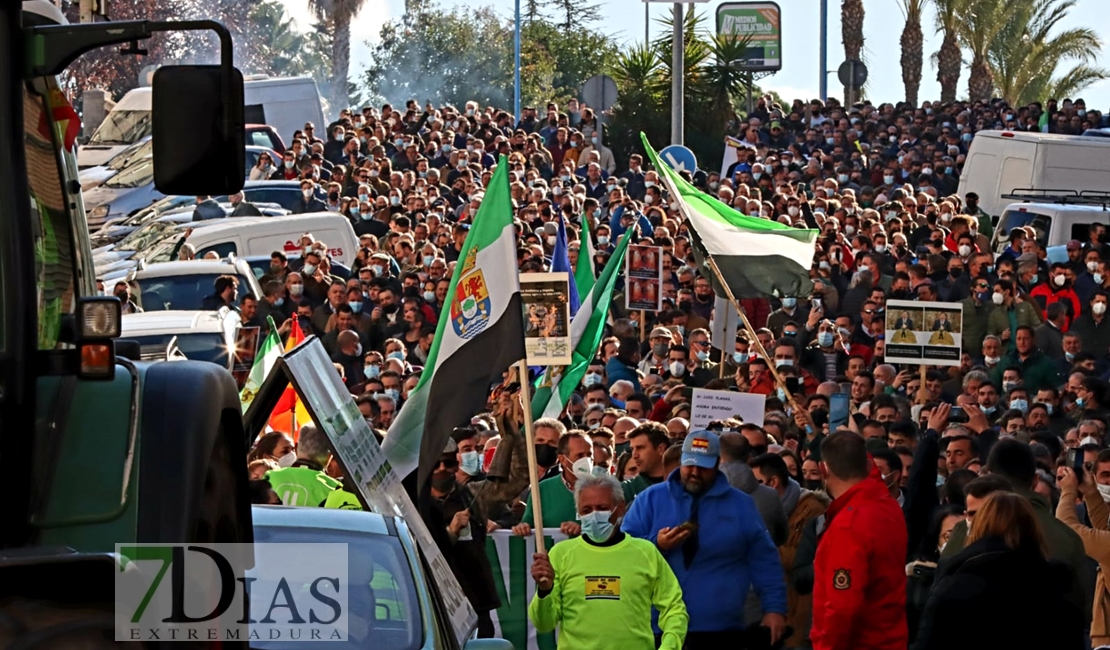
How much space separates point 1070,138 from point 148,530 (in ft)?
79.2

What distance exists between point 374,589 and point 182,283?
13064 millimetres

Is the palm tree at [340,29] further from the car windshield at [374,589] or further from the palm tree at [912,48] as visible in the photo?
the car windshield at [374,589]

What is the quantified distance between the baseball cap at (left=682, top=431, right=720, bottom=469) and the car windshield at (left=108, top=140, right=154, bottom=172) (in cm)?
2065

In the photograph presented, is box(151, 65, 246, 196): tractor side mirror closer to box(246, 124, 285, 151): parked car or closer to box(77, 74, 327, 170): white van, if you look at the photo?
box(246, 124, 285, 151): parked car

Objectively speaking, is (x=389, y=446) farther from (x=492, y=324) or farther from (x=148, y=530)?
(x=148, y=530)

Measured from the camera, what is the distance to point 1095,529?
33.4 ft

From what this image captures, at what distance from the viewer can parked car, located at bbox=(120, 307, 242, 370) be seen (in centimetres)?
1603

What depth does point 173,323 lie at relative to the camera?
16.5 m

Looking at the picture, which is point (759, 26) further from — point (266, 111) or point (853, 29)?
point (266, 111)

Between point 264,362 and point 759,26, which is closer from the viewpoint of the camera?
point 264,362

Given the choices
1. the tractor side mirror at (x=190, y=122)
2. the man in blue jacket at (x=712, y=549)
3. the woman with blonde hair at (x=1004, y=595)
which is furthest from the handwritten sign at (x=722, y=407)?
the tractor side mirror at (x=190, y=122)

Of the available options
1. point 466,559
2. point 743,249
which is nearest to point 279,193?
point 743,249

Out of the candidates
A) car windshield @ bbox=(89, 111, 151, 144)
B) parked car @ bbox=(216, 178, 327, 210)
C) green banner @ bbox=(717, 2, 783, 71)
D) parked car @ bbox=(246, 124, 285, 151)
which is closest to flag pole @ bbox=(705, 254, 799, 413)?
parked car @ bbox=(216, 178, 327, 210)

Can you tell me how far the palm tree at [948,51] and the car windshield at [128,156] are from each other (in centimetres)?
2993
